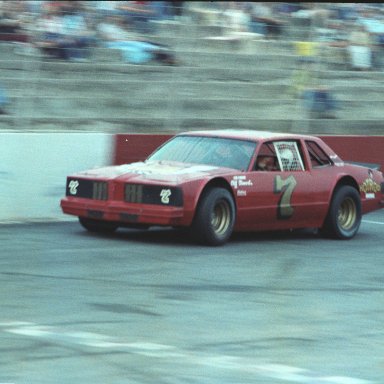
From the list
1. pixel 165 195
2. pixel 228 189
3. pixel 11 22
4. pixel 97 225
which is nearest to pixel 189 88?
pixel 11 22

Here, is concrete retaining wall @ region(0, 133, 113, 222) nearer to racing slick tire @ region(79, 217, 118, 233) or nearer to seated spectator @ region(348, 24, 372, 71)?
racing slick tire @ region(79, 217, 118, 233)

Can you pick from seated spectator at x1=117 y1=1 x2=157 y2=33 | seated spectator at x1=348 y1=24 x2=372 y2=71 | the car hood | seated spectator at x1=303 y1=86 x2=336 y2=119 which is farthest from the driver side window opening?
seated spectator at x1=348 y1=24 x2=372 y2=71

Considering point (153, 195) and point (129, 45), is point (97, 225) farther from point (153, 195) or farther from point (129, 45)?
point (129, 45)

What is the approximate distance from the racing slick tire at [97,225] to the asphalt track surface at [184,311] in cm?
15

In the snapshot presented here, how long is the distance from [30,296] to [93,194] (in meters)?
3.91

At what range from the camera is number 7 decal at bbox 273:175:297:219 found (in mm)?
12570

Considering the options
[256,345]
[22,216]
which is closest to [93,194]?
[22,216]

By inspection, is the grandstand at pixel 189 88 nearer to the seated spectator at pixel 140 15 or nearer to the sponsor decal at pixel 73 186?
the seated spectator at pixel 140 15

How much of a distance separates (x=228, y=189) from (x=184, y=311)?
14.5ft

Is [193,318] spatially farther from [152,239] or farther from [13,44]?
[13,44]

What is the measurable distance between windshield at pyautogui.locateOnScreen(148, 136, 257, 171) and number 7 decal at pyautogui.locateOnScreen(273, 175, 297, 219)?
1.53 ft

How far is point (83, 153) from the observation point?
14453mm

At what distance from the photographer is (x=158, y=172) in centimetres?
1189

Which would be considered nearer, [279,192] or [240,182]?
[240,182]
